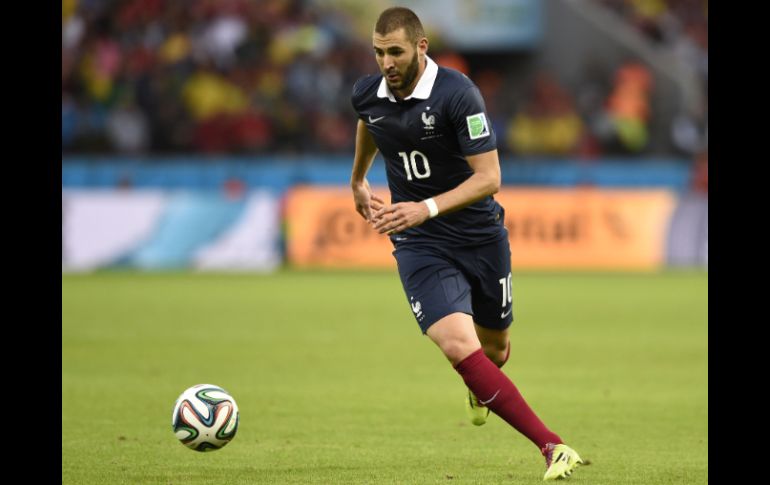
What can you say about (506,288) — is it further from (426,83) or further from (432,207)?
(426,83)

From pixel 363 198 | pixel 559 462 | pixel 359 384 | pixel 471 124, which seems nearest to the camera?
pixel 559 462

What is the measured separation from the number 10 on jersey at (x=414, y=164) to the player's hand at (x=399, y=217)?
0.66m

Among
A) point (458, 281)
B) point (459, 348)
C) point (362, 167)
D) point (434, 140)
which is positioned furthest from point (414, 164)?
point (459, 348)

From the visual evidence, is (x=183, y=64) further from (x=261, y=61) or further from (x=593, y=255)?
(x=593, y=255)

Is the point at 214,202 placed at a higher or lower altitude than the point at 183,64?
lower

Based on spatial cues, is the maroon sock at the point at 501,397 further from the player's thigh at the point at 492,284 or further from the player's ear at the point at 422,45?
the player's ear at the point at 422,45

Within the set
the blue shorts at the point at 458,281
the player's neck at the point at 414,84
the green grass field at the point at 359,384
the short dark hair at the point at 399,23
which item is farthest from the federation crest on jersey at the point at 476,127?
the green grass field at the point at 359,384

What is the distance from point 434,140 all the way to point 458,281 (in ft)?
2.68

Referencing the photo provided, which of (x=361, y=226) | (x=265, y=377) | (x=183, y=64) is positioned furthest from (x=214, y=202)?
(x=265, y=377)

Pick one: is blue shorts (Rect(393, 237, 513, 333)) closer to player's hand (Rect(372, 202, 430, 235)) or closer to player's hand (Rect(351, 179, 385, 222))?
player's hand (Rect(351, 179, 385, 222))

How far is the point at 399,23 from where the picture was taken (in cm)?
695

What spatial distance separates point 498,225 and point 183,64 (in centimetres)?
1909

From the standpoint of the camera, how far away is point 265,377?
431 inches

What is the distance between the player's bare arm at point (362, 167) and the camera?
25.6 ft
